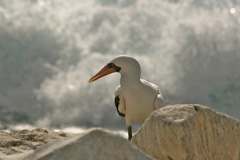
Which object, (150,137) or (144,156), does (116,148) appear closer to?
(144,156)

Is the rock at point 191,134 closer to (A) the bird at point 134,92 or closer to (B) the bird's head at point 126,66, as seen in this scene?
(A) the bird at point 134,92

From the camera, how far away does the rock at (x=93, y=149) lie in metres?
6.55

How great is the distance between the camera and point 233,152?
9.66 m

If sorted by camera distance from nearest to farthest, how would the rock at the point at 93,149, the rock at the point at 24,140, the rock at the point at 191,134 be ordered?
the rock at the point at 93,149 < the rock at the point at 191,134 < the rock at the point at 24,140

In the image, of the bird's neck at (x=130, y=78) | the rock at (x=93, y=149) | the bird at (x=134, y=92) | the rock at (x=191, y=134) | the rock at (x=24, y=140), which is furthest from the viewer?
the bird's neck at (x=130, y=78)

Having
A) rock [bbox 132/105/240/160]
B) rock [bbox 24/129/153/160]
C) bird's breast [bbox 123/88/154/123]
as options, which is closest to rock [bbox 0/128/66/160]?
rock [bbox 132/105/240/160]

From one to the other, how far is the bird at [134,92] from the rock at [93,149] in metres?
7.84

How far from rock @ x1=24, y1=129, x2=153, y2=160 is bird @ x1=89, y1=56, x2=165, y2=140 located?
25.7 ft

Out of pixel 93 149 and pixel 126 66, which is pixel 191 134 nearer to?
pixel 93 149

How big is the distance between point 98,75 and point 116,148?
9273 millimetres

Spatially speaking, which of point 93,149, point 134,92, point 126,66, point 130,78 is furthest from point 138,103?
point 93,149

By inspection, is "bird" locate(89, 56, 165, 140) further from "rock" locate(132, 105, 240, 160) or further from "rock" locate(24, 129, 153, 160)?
"rock" locate(24, 129, 153, 160)

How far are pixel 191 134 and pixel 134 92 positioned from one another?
5665 millimetres

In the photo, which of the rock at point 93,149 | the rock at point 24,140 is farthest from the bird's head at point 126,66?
the rock at point 93,149
